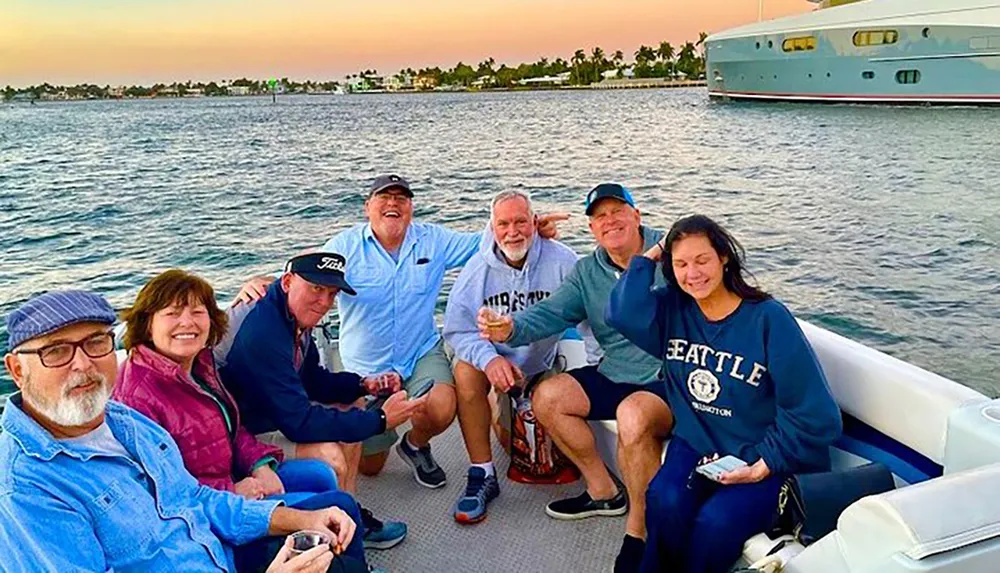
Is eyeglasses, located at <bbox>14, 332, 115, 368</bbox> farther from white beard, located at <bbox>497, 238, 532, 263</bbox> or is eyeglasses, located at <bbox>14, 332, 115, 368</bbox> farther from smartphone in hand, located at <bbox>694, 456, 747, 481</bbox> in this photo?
white beard, located at <bbox>497, 238, 532, 263</bbox>

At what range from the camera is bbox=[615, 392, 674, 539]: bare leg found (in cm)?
263

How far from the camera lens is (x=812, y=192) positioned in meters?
16.6

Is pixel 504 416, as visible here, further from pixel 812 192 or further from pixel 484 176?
pixel 484 176

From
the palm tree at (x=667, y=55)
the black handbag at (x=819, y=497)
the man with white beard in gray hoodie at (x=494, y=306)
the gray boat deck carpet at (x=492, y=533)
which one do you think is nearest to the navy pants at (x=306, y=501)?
the gray boat deck carpet at (x=492, y=533)

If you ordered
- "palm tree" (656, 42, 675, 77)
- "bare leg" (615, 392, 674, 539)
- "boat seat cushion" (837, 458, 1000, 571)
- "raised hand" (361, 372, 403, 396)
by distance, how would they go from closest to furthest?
"boat seat cushion" (837, 458, 1000, 571) → "bare leg" (615, 392, 674, 539) → "raised hand" (361, 372, 403, 396) → "palm tree" (656, 42, 675, 77)

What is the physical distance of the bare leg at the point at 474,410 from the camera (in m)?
3.18

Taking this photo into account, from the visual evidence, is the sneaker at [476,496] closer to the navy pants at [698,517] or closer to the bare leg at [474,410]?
the bare leg at [474,410]

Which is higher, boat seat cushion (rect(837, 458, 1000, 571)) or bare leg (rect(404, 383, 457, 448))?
boat seat cushion (rect(837, 458, 1000, 571))

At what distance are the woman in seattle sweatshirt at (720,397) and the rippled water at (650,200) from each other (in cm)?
540

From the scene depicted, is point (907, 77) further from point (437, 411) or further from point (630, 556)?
point (630, 556)

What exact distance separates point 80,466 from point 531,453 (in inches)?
76.8

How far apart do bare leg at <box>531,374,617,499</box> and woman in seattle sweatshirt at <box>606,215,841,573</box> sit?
1.67 feet

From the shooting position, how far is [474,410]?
126 inches

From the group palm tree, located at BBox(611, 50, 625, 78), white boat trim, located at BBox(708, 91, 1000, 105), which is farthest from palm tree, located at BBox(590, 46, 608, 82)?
white boat trim, located at BBox(708, 91, 1000, 105)
